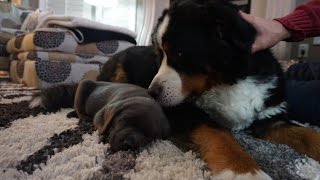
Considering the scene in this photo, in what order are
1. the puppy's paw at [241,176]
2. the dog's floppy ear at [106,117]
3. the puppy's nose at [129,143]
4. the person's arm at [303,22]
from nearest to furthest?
1. the puppy's paw at [241,176]
2. the puppy's nose at [129,143]
3. the dog's floppy ear at [106,117]
4. the person's arm at [303,22]

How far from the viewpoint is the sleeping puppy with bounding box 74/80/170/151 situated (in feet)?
2.67

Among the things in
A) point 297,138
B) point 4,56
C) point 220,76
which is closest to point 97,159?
point 220,76

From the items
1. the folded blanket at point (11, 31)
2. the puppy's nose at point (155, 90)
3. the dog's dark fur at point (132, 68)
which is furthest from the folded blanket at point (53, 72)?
the puppy's nose at point (155, 90)

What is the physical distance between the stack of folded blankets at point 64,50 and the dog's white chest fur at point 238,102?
1.36 meters

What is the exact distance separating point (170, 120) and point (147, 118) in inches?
6.2

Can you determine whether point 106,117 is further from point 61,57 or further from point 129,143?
point 61,57

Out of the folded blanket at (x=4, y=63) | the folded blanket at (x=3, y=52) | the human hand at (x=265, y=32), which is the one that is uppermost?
the human hand at (x=265, y=32)

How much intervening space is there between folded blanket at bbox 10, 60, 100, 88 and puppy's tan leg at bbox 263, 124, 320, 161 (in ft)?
4.44

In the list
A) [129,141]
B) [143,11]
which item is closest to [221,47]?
[129,141]

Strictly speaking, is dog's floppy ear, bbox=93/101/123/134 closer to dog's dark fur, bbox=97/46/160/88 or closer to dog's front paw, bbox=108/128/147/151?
dog's front paw, bbox=108/128/147/151

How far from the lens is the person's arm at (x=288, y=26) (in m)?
1.02

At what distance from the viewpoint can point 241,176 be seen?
0.66 m

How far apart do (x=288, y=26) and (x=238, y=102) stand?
12.1 inches

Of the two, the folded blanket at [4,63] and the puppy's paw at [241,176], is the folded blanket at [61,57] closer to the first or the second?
the folded blanket at [4,63]
